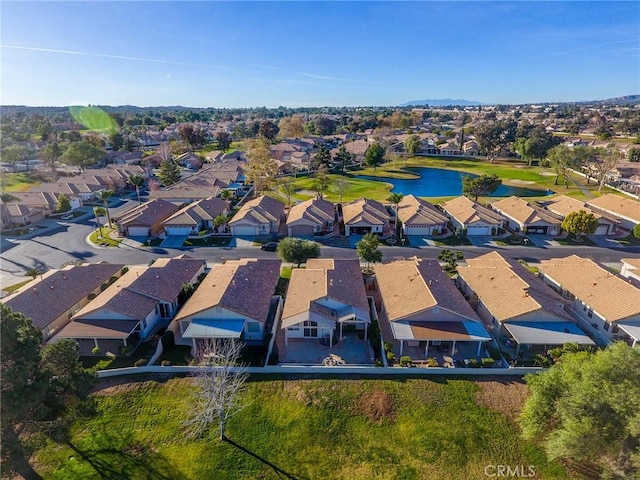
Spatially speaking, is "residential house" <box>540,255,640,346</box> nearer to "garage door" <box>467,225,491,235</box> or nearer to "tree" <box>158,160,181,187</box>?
"garage door" <box>467,225,491,235</box>

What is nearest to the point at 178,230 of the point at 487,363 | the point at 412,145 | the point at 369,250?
the point at 369,250

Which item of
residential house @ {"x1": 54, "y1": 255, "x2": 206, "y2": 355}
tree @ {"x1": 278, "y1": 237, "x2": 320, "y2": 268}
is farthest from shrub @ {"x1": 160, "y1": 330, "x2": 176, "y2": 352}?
tree @ {"x1": 278, "y1": 237, "x2": 320, "y2": 268}

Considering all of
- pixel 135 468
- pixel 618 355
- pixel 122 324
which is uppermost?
pixel 618 355

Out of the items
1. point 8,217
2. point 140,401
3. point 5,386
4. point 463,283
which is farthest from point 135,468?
point 8,217

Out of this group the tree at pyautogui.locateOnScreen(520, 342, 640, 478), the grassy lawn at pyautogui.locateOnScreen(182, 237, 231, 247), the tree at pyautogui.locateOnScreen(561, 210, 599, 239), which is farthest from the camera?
the grassy lawn at pyautogui.locateOnScreen(182, 237, 231, 247)

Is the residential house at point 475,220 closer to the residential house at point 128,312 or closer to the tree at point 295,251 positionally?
the tree at point 295,251

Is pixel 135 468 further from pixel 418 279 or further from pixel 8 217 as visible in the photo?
pixel 8 217
